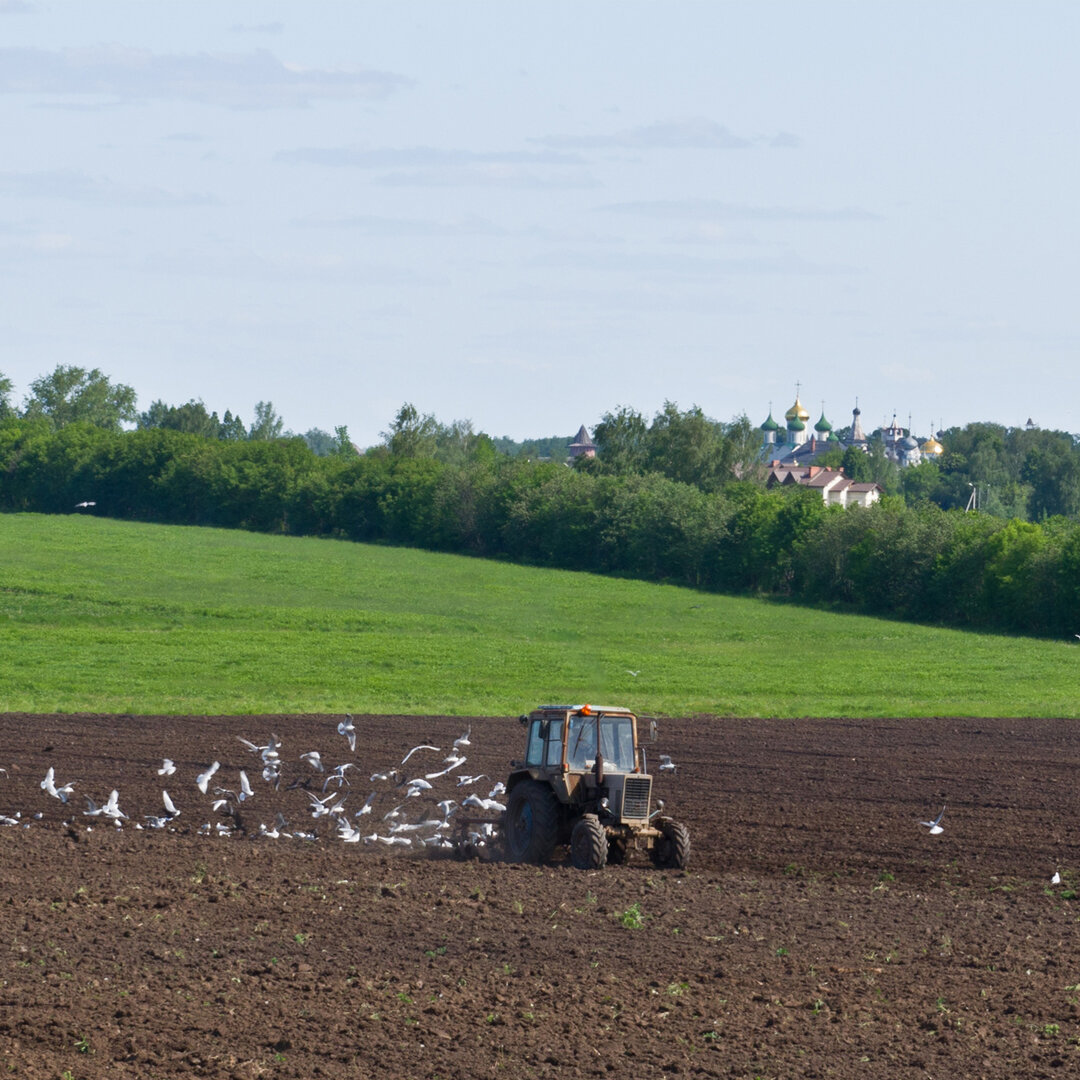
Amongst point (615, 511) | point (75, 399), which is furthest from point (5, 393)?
point (615, 511)

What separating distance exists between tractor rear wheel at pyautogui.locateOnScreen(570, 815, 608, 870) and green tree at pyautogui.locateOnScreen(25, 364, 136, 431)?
464 feet

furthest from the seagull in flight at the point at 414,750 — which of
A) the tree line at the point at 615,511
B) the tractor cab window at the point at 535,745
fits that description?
the tree line at the point at 615,511

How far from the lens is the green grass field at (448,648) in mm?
34969

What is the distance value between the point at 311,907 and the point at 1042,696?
28199mm

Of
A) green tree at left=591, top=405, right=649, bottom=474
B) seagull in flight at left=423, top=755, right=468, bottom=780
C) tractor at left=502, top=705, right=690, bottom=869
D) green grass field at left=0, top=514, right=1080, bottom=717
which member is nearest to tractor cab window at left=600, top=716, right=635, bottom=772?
tractor at left=502, top=705, right=690, bottom=869

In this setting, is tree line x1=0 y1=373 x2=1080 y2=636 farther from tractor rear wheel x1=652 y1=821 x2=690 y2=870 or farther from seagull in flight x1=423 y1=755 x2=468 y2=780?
tractor rear wheel x1=652 y1=821 x2=690 y2=870

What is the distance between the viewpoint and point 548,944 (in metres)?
12.9

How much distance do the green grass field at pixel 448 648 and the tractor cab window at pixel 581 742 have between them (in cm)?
1560

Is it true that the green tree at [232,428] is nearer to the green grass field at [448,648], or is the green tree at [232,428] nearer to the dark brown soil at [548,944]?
the green grass field at [448,648]

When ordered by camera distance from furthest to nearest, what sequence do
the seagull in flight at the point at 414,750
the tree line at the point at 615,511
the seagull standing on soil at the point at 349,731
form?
1. the tree line at the point at 615,511
2. the seagull in flight at the point at 414,750
3. the seagull standing on soil at the point at 349,731

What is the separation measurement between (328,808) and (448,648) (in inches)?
891

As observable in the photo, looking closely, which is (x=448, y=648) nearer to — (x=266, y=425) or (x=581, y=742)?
(x=581, y=742)

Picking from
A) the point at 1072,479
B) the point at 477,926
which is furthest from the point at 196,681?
the point at 1072,479

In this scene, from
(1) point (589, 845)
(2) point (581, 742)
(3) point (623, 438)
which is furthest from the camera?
(3) point (623, 438)
